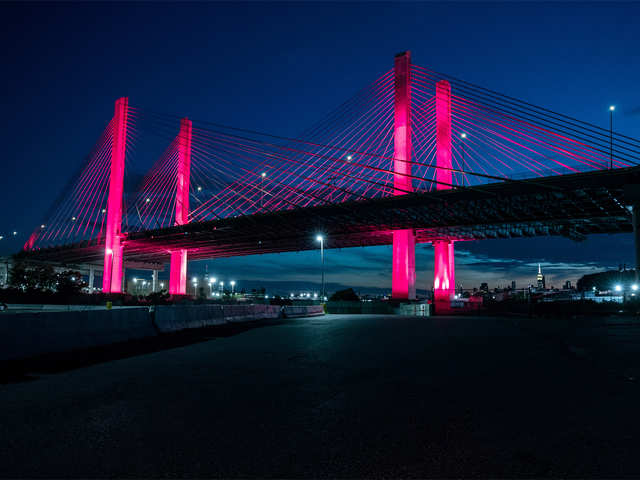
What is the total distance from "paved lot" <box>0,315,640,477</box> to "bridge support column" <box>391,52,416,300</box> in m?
32.0

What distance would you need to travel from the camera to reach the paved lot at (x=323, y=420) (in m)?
3.77

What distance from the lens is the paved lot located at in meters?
3.77

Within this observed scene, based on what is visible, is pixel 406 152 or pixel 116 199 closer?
pixel 406 152

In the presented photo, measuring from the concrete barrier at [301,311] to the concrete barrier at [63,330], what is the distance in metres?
16.6

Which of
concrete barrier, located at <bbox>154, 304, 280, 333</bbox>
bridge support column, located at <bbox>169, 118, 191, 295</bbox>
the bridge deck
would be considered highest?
bridge support column, located at <bbox>169, 118, 191, 295</bbox>

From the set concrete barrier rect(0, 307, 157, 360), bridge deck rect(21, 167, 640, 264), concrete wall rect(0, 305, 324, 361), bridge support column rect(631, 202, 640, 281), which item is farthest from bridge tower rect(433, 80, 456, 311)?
concrete barrier rect(0, 307, 157, 360)

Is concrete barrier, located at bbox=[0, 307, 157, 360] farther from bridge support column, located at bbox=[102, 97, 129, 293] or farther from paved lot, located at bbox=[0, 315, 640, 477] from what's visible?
bridge support column, located at bbox=[102, 97, 129, 293]

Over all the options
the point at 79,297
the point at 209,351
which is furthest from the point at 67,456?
the point at 79,297

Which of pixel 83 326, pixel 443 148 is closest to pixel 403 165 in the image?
pixel 443 148

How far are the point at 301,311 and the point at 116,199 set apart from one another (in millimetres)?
27854

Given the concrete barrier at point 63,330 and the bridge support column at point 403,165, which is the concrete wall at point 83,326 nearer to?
the concrete barrier at point 63,330

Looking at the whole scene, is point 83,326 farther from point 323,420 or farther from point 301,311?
point 301,311

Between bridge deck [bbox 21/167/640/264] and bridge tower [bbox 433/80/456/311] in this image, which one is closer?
bridge deck [bbox 21/167/640/264]

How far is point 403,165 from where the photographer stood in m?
Result: 41.0
